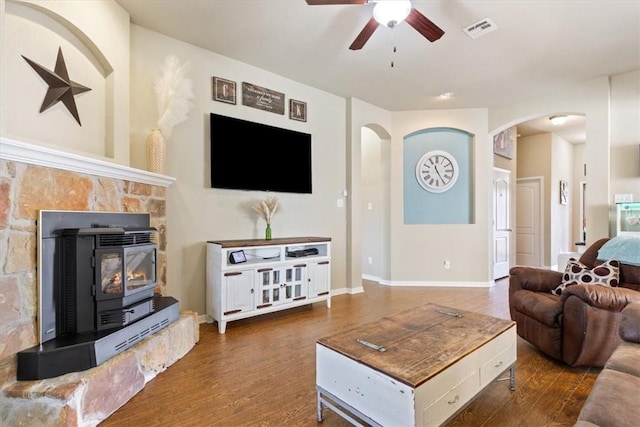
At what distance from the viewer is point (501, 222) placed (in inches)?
230

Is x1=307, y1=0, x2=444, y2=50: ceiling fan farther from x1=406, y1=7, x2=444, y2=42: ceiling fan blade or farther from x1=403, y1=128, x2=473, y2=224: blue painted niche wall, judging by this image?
x1=403, y1=128, x2=473, y2=224: blue painted niche wall

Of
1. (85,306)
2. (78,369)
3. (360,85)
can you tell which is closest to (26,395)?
(78,369)

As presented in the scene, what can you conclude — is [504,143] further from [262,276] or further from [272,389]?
[272,389]

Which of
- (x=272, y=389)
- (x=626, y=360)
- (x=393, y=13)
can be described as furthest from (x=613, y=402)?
(x=393, y=13)

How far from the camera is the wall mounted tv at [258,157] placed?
3355 mm

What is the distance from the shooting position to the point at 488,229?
16.4 feet

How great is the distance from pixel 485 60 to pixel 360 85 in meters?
1.46

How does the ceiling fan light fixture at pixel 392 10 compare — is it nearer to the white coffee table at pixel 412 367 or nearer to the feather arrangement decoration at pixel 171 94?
the feather arrangement decoration at pixel 171 94

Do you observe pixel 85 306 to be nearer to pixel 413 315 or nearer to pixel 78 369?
pixel 78 369

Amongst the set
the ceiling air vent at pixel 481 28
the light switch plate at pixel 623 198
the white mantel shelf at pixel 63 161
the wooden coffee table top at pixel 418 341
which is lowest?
the wooden coffee table top at pixel 418 341

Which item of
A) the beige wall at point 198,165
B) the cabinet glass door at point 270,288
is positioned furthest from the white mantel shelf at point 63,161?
the cabinet glass door at point 270,288

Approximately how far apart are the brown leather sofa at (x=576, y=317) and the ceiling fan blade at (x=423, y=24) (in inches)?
83.1

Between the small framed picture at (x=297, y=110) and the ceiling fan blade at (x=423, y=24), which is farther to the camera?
the small framed picture at (x=297, y=110)

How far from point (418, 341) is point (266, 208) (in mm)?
2346
